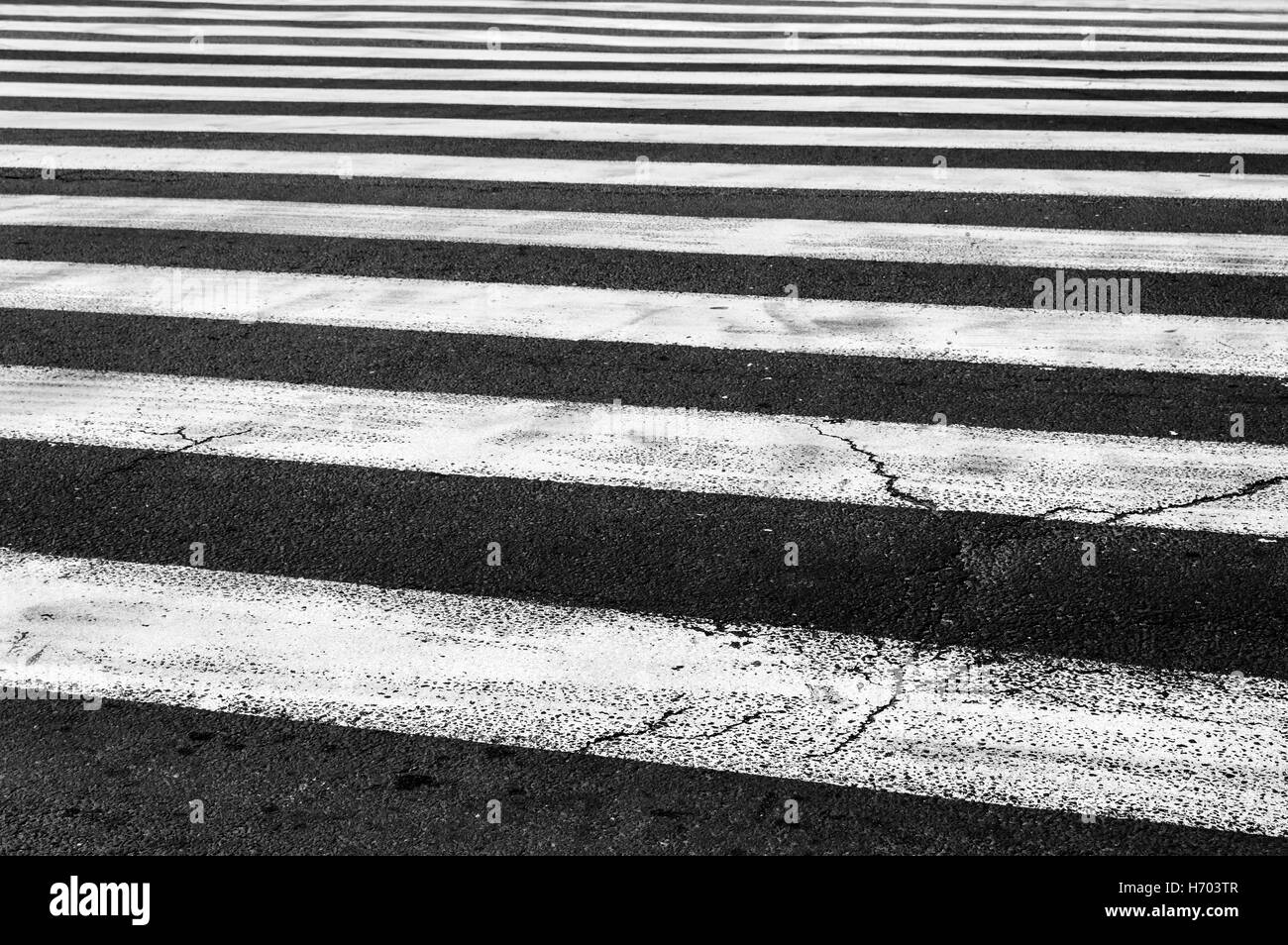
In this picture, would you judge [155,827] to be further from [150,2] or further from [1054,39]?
[150,2]

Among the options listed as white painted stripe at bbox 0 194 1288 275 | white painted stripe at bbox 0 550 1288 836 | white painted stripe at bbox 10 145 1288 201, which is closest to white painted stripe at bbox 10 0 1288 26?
white painted stripe at bbox 10 145 1288 201

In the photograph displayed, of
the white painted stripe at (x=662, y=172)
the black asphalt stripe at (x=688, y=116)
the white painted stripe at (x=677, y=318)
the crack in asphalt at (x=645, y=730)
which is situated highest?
the black asphalt stripe at (x=688, y=116)

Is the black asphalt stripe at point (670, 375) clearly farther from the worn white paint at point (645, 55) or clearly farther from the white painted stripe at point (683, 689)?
the worn white paint at point (645, 55)

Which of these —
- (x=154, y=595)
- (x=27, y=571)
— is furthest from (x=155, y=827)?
(x=27, y=571)

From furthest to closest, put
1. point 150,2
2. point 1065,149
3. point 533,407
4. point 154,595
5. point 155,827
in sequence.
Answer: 1. point 150,2
2. point 1065,149
3. point 533,407
4. point 154,595
5. point 155,827

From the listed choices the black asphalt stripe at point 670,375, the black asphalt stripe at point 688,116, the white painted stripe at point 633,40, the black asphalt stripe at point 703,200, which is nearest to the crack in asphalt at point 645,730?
the black asphalt stripe at point 670,375

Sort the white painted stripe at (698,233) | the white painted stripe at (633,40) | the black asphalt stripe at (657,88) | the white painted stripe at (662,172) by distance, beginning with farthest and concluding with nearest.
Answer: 1. the white painted stripe at (633,40)
2. the black asphalt stripe at (657,88)
3. the white painted stripe at (662,172)
4. the white painted stripe at (698,233)

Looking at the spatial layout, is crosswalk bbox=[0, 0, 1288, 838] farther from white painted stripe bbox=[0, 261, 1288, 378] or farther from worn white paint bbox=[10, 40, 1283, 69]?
worn white paint bbox=[10, 40, 1283, 69]

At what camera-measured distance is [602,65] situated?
453 inches

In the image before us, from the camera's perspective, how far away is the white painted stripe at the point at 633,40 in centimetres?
1204

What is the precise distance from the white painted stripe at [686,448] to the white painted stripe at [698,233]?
74.1 inches

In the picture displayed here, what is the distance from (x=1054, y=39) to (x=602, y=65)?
374 cm

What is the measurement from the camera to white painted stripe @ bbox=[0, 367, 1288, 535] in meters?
4.57

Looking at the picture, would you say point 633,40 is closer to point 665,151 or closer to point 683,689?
point 665,151
